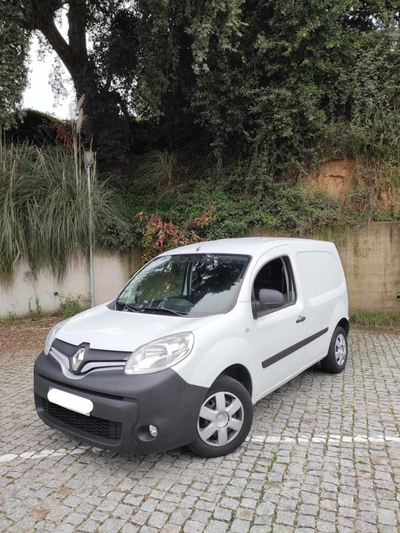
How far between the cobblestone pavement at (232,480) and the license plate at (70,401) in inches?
19.8

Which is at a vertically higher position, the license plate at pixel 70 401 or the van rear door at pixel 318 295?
the van rear door at pixel 318 295

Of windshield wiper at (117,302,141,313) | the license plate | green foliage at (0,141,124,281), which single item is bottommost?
the license plate

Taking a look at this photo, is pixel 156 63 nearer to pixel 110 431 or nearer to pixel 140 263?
pixel 140 263

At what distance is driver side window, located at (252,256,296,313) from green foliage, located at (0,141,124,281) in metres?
4.78

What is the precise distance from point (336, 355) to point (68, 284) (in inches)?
212

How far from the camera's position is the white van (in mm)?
2627

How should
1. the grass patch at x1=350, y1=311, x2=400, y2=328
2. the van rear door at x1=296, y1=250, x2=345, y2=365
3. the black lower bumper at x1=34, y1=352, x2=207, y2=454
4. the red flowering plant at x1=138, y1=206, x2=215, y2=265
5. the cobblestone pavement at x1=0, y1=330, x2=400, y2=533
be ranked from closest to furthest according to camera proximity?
1. the cobblestone pavement at x1=0, y1=330, x2=400, y2=533
2. the black lower bumper at x1=34, y1=352, x2=207, y2=454
3. the van rear door at x1=296, y1=250, x2=345, y2=365
4. the grass patch at x1=350, y1=311, x2=400, y2=328
5. the red flowering plant at x1=138, y1=206, x2=215, y2=265

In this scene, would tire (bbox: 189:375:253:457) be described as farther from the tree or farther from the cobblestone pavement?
the tree

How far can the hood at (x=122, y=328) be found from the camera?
2.84 m

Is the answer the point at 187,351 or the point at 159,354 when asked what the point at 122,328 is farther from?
the point at 187,351

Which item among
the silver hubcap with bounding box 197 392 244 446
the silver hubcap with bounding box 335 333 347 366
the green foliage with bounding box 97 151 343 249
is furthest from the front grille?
the green foliage with bounding box 97 151 343 249

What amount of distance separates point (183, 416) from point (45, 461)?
1.26 meters

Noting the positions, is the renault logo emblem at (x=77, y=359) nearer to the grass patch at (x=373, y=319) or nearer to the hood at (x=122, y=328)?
the hood at (x=122, y=328)

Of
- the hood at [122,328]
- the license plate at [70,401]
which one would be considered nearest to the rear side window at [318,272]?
the hood at [122,328]
